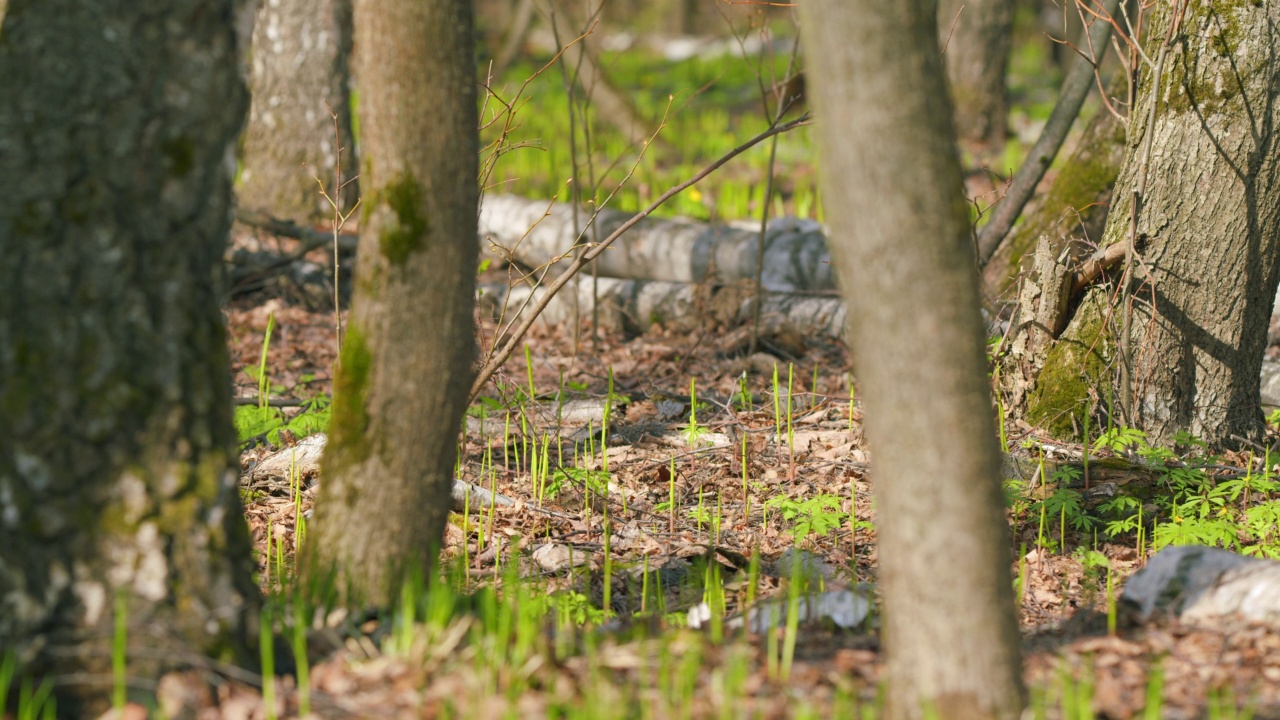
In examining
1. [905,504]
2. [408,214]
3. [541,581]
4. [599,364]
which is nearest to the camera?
[905,504]

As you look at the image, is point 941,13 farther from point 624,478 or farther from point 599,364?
point 624,478

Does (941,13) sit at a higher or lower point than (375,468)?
higher

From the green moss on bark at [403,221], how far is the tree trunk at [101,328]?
1.51 ft

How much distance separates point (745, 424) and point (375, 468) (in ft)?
8.43

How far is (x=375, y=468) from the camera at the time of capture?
2.65 metres

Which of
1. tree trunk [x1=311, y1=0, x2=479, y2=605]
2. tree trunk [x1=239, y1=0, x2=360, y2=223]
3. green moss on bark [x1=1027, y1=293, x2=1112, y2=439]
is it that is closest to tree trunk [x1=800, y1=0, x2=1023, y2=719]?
tree trunk [x1=311, y1=0, x2=479, y2=605]

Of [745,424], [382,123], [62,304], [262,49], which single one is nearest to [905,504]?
[382,123]

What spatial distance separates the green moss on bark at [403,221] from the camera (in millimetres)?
2623

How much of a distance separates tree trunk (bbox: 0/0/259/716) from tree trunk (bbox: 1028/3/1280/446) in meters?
3.31

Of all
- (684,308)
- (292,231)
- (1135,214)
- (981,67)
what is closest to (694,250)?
(684,308)

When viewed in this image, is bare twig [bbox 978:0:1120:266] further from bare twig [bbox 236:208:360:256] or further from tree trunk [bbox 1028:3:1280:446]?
bare twig [bbox 236:208:360:256]

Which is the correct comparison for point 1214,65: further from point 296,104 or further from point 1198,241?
point 296,104

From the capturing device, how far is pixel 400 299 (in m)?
2.62

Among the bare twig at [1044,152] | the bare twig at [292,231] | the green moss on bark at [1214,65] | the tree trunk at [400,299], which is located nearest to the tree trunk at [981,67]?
the bare twig at [1044,152]
